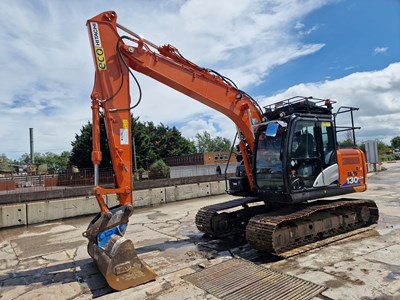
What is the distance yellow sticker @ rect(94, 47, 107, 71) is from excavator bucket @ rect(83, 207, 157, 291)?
91.9 inches

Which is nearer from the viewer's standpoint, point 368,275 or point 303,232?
point 368,275

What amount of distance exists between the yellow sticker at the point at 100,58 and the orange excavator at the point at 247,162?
0.02 m

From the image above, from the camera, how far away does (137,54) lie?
5.63 m

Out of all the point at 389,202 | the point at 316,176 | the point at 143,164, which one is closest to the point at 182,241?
the point at 316,176

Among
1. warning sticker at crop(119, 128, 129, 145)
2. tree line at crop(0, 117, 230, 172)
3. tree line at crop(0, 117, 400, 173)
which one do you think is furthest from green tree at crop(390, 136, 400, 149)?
warning sticker at crop(119, 128, 129, 145)

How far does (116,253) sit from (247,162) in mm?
3517

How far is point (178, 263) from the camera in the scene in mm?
5711

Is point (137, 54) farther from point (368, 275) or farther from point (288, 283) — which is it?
point (368, 275)

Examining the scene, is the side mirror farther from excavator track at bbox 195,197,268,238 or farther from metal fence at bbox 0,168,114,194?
metal fence at bbox 0,168,114,194

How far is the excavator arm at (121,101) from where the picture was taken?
4695mm

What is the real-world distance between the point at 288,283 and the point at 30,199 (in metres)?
10.8

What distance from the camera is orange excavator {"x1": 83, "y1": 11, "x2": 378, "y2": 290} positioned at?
5.01m

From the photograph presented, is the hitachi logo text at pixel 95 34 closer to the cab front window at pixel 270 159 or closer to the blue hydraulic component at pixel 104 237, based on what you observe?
the blue hydraulic component at pixel 104 237

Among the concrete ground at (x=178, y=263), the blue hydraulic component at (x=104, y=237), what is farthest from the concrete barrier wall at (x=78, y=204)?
the blue hydraulic component at (x=104, y=237)
